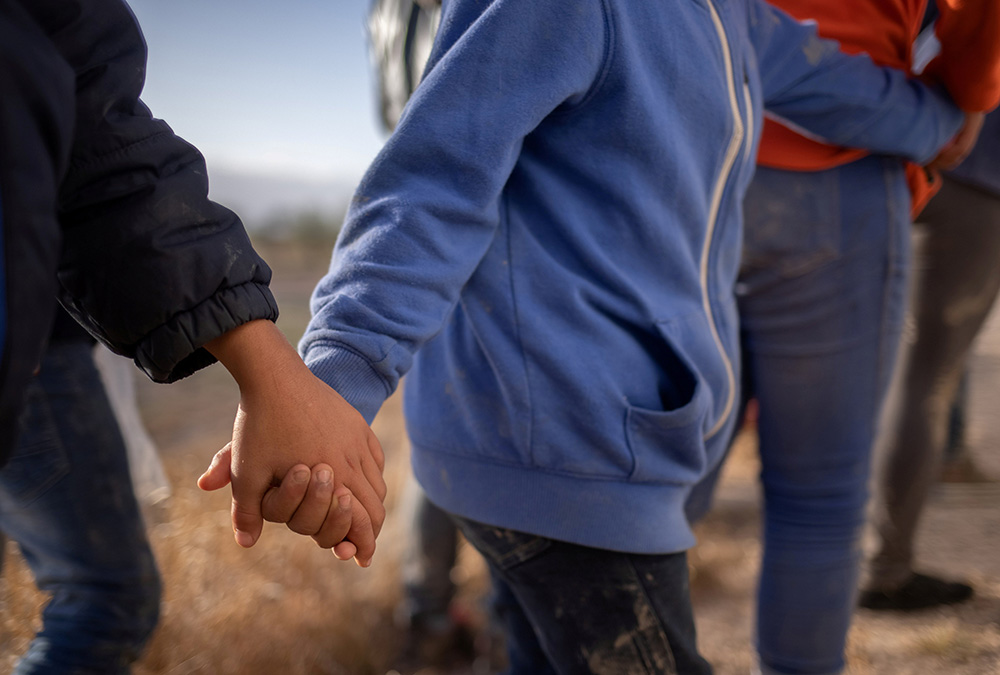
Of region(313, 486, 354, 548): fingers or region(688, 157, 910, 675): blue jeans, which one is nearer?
region(313, 486, 354, 548): fingers

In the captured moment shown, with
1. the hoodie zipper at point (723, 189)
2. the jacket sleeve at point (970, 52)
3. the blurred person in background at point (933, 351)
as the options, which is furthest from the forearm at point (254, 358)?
the blurred person in background at point (933, 351)

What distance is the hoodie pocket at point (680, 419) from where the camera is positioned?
96 cm

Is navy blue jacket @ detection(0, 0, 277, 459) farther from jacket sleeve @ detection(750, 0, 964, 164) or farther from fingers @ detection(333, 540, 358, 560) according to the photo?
jacket sleeve @ detection(750, 0, 964, 164)

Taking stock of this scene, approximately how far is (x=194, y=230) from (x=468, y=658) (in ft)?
5.76

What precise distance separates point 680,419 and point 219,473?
22.4 inches

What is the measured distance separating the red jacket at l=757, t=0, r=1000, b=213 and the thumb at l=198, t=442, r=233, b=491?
1053mm

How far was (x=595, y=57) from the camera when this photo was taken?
0.90 metres

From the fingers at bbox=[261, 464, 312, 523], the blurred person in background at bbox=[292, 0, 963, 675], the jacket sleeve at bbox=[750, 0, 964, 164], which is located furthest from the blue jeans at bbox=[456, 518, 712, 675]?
the jacket sleeve at bbox=[750, 0, 964, 164]

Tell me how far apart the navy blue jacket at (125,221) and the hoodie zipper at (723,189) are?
2.09 ft

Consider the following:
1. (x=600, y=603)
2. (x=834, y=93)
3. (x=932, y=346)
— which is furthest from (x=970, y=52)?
(x=600, y=603)

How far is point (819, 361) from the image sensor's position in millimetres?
1373

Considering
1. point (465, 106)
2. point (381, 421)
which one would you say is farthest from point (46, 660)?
point (381, 421)

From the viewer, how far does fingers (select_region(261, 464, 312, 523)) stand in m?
0.71

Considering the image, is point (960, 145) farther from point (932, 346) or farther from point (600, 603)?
point (600, 603)
